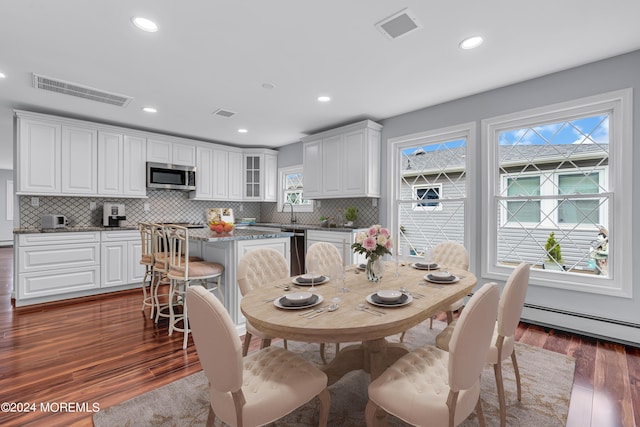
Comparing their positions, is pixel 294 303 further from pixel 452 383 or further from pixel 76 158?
pixel 76 158

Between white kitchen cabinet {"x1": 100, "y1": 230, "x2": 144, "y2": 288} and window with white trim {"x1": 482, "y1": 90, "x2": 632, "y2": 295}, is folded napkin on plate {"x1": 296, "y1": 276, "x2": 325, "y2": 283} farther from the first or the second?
white kitchen cabinet {"x1": 100, "y1": 230, "x2": 144, "y2": 288}

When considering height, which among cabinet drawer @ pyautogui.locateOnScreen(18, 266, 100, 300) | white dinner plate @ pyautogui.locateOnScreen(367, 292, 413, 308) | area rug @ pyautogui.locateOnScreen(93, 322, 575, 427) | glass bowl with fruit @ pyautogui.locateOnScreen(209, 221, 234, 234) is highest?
glass bowl with fruit @ pyautogui.locateOnScreen(209, 221, 234, 234)

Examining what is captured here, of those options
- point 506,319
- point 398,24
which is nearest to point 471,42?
point 398,24

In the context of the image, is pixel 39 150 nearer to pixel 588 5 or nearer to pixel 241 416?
pixel 241 416

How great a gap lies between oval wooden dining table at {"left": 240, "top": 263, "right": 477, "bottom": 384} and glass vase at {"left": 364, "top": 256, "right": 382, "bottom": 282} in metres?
0.04

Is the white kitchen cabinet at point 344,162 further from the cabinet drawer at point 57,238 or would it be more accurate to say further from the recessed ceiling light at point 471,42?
the cabinet drawer at point 57,238

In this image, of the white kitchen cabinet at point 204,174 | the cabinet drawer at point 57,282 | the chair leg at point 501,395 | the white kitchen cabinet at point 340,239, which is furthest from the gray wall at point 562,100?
the cabinet drawer at point 57,282

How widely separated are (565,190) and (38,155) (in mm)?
6327

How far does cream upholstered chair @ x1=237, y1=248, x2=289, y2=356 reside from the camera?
6.61 feet

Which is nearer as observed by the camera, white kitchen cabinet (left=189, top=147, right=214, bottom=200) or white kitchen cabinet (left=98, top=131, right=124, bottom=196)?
white kitchen cabinet (left=98, top=131, right=124, bottom=196)

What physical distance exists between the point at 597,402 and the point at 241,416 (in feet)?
7.20

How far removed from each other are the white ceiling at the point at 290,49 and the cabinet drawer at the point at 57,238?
5.43 ft

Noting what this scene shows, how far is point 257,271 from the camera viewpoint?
7.17 feet

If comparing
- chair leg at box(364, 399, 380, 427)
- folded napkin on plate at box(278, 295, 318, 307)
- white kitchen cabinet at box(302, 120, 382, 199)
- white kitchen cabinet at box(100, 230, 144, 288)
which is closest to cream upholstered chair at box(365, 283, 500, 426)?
chair leg at box(364, 399, 380, 427)
